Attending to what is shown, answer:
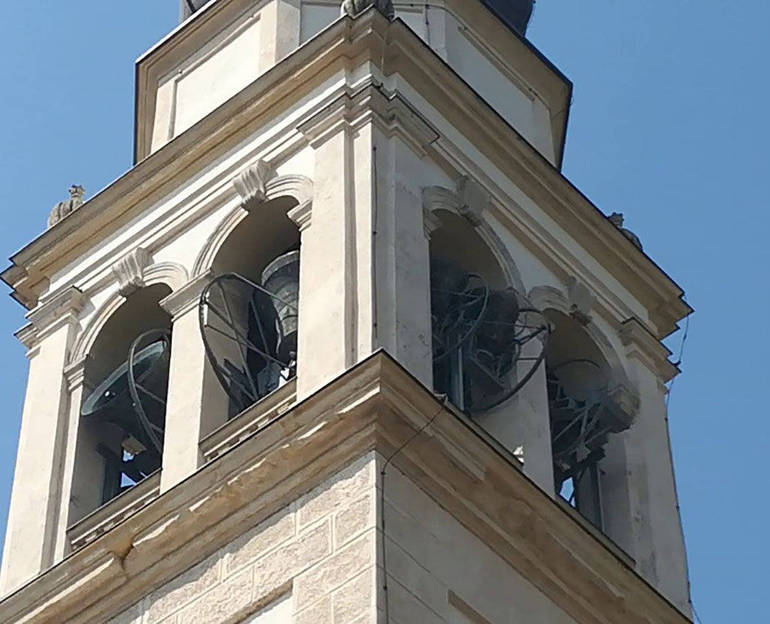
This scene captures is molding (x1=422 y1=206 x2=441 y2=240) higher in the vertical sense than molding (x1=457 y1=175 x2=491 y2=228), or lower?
lower

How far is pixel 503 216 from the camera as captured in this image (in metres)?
27.0

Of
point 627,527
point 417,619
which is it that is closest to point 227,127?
point 627,527

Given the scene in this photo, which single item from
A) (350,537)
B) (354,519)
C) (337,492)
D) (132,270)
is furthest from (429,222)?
(350,537)

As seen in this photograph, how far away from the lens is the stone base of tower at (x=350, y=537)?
862 inches

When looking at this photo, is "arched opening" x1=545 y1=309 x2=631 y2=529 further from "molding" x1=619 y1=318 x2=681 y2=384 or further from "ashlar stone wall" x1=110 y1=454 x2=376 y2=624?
"ashlar stone wall" x1=110 y1=454 x2=376 y2=624

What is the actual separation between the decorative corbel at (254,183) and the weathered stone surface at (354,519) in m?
5.08

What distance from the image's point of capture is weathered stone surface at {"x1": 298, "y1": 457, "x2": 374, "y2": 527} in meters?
22.2

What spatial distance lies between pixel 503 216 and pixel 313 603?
645cm

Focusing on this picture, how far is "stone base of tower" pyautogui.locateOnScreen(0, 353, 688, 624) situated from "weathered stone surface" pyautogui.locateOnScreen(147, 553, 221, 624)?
0.02 meters

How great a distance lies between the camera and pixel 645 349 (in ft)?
91.8

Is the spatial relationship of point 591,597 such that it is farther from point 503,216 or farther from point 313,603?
point 503,216

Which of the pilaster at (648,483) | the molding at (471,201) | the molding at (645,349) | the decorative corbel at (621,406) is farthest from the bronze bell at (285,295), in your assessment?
the molding at (645,349)

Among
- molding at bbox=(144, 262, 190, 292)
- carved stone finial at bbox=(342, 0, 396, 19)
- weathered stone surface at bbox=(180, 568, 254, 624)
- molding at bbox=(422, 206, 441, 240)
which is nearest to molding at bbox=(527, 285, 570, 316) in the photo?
molding at bbox=(422, 206, 441, 240)

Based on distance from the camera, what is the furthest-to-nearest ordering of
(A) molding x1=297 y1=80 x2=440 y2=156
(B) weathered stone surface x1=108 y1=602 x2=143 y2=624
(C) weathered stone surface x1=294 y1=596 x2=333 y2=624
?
(A) molding x1=297 y1=80 x2=440 y2=156
(B) weathered stone surface x1=108 y1=602 x2=143 y2=624
(C) weathered stone surface x1=294 y1=596 x2=333 y2=624
